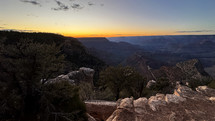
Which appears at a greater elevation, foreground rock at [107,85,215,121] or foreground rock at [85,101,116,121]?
foreground rock at [107,85,215,121]

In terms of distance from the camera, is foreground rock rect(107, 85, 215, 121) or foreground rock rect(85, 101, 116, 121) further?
foreground rock rect(85, 101, 116, 121)

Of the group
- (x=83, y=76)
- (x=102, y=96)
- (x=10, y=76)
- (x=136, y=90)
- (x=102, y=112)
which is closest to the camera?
(x=10, y=76)

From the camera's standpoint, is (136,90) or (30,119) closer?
(30,119)

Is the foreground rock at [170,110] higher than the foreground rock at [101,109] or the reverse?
higher

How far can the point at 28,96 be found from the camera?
802cm

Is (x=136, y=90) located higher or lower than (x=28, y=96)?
lower

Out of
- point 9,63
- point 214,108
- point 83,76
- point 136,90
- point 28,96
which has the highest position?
point 9,63

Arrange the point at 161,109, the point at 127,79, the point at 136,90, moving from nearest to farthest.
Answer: the point at 161,109, the point at 127,79, the point at 136,90

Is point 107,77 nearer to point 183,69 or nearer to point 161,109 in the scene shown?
point 161,109

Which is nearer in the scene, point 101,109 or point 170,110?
point 170,110

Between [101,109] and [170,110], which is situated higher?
[170,110]

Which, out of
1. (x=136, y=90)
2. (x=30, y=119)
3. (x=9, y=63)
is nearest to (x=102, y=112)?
(x=30, y=119)

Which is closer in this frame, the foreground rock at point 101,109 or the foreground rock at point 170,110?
the foreground rock at point 170,110

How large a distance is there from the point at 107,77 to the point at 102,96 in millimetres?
5631
